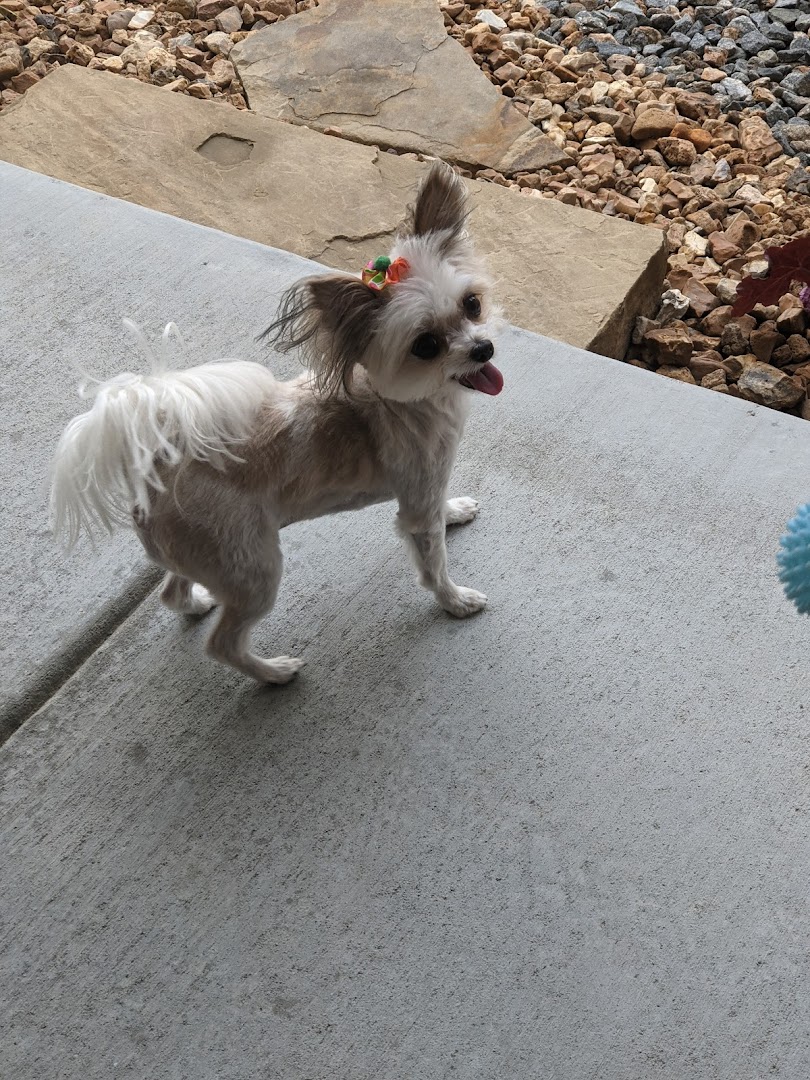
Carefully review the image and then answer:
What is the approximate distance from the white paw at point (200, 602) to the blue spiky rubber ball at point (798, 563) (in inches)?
60.2

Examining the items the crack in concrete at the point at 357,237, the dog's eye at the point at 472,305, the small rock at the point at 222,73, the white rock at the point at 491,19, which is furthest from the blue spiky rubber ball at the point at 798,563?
the white rock at the point at 491,19

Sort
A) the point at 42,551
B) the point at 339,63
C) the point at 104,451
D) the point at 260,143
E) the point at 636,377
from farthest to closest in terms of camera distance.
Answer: the point at 339,63
the point at 260,143
the point at 636,377
the point at 42,551
the point at 104,451

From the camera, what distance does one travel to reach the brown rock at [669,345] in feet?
11.9

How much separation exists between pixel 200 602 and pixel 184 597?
8 cm

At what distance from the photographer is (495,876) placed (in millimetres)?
2270

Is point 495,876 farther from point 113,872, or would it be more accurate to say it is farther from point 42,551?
point 42,551

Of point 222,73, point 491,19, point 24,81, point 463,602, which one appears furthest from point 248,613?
point 491,19

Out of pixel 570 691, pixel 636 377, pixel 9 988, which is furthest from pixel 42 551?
pixel 636 377

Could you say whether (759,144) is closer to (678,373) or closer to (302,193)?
(678,373)

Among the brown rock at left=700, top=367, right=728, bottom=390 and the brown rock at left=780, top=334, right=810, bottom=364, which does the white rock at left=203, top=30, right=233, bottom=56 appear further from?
the brown rock at left=780, top=334, right=810, bottom=364

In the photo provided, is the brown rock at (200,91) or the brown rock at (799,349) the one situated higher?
the brown rock at (200,91)

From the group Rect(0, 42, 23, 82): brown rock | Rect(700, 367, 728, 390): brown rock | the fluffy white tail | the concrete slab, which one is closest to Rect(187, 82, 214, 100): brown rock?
the concrete slab

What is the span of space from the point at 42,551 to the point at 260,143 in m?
2.30

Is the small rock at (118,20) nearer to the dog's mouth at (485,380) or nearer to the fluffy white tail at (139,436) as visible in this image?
the fluffy white tail at (139,436)
